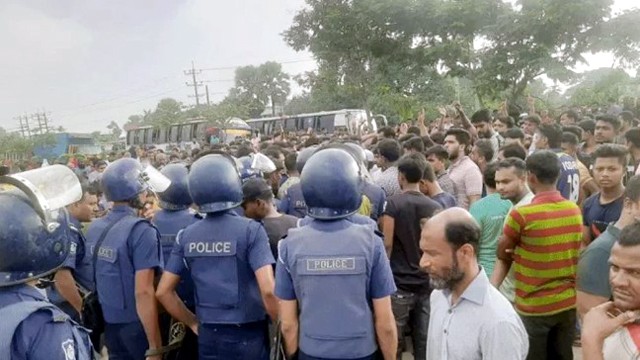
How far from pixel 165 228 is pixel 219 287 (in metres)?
0.94

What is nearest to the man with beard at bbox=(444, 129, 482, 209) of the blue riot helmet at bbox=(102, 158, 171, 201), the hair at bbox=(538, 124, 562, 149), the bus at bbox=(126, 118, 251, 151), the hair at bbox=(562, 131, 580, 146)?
the hair at bbox=(538, 124, 562, 149)

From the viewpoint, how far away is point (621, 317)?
5.94ft

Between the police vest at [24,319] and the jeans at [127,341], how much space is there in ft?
5.36

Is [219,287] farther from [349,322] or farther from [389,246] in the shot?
[389,246]

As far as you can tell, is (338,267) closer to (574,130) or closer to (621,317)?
(621,317)

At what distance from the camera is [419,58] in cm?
2384

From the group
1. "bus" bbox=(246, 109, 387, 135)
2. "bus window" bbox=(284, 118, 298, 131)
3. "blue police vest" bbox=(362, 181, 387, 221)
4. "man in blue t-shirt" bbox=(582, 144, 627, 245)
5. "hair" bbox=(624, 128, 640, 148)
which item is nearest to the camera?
"man in blue t-shirt" bbox=(582, 144, 627, 245)

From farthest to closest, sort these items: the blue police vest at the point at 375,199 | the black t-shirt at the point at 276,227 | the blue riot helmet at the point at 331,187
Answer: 1. the blue police vest at the point at 375,199
2. the black t-shirt at the point at 276,227
3. the blue riot helmet at the point at 331,187

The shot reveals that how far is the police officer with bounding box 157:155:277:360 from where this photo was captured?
10.9 feet

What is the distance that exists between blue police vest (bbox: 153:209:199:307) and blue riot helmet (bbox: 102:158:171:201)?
1.23ft

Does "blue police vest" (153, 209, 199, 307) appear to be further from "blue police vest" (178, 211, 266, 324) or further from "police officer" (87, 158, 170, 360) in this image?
"blue police vest" (178, 211, 266, 324)

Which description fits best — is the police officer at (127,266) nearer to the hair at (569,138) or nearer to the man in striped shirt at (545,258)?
the man in striped shirt at (545,258)

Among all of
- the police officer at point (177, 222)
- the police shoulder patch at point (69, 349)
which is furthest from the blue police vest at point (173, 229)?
the police shoulder patch at point (69, 349)

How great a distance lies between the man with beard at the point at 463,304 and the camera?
2.16 m
